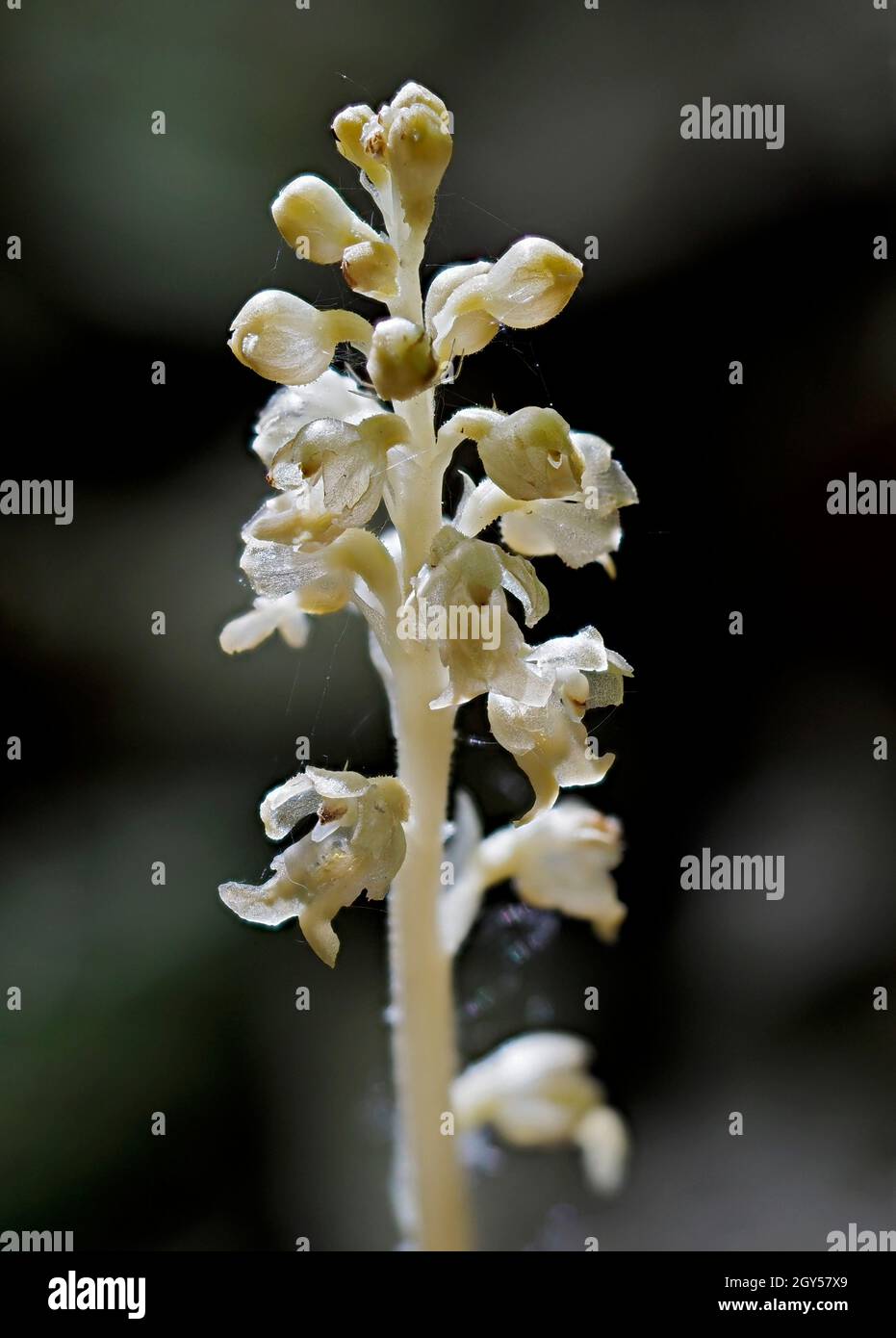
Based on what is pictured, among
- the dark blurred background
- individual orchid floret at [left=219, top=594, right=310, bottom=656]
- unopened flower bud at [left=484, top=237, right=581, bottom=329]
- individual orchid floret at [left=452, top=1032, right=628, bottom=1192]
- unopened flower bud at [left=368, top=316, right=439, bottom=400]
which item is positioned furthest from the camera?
the dark blurred background

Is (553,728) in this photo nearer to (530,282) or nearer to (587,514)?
(587,514)

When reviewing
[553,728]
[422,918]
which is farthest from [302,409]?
[422,918]

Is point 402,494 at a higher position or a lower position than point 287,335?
lower

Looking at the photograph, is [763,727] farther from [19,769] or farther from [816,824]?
[19,769]

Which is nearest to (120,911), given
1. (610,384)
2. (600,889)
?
(600,889)

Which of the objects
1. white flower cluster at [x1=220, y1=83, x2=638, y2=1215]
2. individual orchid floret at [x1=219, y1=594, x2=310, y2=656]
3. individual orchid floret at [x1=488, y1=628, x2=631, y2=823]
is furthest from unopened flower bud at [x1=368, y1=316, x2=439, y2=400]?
individual orchid floret at [x1=219, y1=594, x2=310, y2=656]

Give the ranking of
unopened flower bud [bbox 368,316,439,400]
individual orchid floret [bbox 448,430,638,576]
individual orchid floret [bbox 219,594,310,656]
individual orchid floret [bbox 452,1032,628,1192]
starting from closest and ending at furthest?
unopened flower bud [bbox 368,316,439,400] < individual orchid floret [bbox 448,430,638,576] < individual orchid floret [bbox 219,594,310,656] < individual orchid floret [bbox 452,1032,628,1192]

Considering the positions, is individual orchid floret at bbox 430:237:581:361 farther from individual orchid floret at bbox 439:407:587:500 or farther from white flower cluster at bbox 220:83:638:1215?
individual orchid floret at bbox 439:407:587:500
